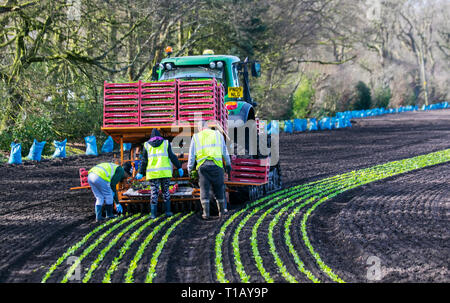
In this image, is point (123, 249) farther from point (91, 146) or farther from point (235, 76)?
point (91, 146)

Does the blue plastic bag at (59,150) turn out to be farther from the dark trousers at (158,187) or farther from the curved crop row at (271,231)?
the dark trousers at (158,187)

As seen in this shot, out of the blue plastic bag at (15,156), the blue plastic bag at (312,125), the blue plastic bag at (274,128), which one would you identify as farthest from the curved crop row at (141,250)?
the blue plastic bag at (312,125)

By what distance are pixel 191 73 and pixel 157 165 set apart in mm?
3045

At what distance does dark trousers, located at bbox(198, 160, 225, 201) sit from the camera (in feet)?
30.2

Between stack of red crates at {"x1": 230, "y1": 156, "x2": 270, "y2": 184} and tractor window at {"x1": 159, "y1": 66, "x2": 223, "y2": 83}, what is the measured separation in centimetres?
188

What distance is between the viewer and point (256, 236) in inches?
311

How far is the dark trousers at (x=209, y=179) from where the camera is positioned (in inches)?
362

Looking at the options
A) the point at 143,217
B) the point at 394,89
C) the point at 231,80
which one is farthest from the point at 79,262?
the point at 394,89

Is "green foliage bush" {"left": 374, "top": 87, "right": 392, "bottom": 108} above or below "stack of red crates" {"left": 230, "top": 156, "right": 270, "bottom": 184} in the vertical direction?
above

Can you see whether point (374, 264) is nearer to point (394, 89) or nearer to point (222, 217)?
point (222, 217)

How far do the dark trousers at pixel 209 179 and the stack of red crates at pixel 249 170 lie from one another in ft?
4.91

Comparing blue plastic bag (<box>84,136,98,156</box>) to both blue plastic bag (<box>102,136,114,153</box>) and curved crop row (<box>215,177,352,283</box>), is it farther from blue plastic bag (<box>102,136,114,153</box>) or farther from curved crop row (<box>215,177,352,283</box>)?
curved crop row (<box>215,177,352,283</box>)

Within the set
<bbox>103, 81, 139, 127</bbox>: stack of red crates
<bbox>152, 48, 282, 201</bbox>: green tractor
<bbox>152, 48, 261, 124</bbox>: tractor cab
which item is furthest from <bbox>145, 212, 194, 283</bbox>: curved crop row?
<bbox>152, 48, 261, 124</bbox>: tractor cab

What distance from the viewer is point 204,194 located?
30.2 feet
